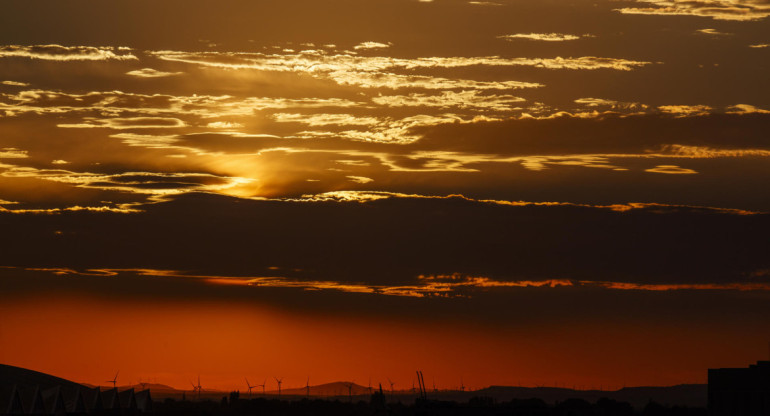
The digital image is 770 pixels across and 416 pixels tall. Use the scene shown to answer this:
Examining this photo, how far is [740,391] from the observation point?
187750mm

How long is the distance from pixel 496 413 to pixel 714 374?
112 feet

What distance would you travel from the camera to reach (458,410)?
197 m

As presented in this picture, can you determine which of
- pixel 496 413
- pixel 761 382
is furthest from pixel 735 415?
pixel 496 413

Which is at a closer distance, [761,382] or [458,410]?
[761,382]

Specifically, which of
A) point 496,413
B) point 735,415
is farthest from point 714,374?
point 496,413

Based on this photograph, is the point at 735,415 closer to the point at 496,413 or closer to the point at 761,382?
the point at 761,382

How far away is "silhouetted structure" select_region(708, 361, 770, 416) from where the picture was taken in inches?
7244

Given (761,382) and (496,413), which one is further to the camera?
(496,413)

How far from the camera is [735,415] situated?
188 metres

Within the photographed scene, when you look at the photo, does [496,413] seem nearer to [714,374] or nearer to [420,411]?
[420,411]

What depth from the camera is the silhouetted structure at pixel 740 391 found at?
184 metres

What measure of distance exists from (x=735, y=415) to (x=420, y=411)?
155ft

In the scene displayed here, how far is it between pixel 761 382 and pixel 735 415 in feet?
21.9

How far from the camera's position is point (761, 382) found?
185m
